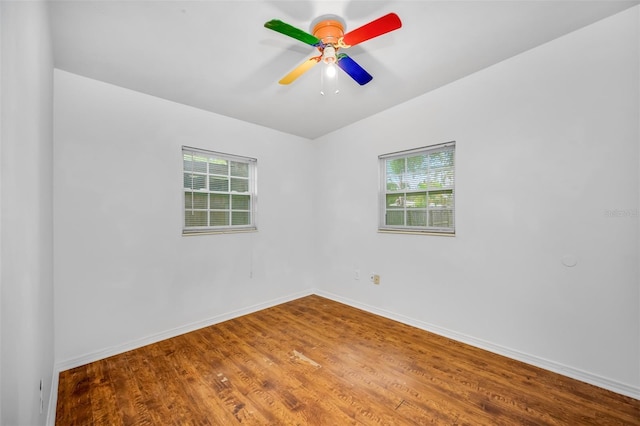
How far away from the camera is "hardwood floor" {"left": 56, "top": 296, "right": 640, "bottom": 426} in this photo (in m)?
1.69

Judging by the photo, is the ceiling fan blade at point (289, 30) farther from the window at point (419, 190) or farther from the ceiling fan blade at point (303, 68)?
the window at point (419, 190)

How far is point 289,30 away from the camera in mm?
1522

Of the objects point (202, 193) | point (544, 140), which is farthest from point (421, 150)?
point (202, 193)

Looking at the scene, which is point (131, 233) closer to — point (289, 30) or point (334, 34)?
point (289, 30)

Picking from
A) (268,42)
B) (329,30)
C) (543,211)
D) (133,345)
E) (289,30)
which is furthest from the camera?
(133,345)

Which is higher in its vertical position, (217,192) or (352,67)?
(352,67)

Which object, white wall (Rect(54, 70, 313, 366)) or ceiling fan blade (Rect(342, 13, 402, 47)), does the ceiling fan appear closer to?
ceiling fan blade (Rect(342, 13, 402, 47))

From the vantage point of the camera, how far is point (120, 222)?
8.23 ft

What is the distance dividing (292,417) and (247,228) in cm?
229

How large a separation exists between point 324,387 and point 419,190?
222cm

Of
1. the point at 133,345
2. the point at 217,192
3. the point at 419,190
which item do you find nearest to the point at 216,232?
the point at 217,192

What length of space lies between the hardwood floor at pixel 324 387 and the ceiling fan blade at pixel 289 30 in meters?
2.35

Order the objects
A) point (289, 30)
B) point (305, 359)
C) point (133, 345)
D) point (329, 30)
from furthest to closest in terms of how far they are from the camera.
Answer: point (133, 345), point (305, 359), point (329, 30), point (289, 30)

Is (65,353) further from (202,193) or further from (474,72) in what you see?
(474,72)
